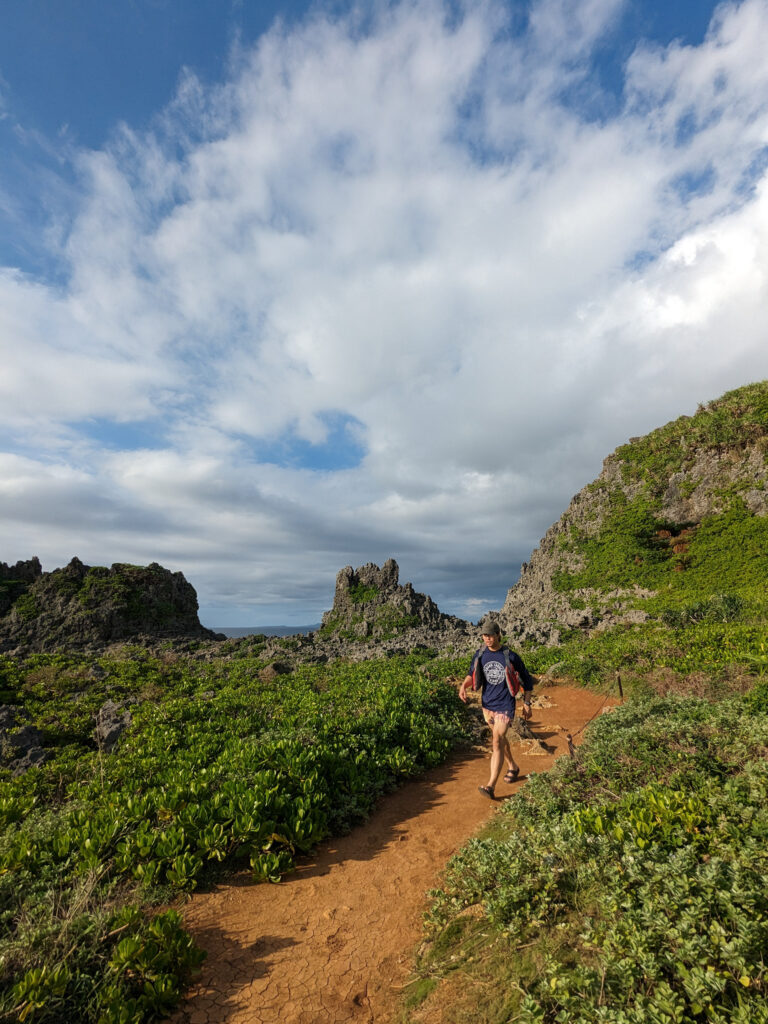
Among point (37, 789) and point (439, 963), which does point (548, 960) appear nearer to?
point (439, 963)

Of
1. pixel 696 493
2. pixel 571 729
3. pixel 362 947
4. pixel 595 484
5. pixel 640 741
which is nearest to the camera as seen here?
pixel 362 947

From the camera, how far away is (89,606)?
4194 centimetres

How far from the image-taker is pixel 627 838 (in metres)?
4.70

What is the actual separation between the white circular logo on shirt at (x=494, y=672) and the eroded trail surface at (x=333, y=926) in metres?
2.22

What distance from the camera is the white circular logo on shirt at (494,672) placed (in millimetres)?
8758

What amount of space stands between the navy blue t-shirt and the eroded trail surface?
1.77 meters

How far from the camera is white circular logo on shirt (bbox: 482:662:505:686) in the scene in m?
8.76

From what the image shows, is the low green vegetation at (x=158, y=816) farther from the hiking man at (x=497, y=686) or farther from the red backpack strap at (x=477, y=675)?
the red backpack strap at (x=477, y=675)

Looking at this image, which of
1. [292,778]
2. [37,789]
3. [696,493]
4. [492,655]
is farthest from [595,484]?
[37,789]

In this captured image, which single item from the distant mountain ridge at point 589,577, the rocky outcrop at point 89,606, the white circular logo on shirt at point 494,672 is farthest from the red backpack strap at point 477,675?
the rocky outcrop at point 89,606

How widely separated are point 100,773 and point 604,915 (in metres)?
10.6

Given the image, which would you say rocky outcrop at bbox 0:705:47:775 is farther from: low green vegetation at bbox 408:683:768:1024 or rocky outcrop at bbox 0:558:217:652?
rocky outcrop at bbox 0:558:217:652

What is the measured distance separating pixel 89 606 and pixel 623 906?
4813 centimetres

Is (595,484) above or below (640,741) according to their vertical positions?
above
